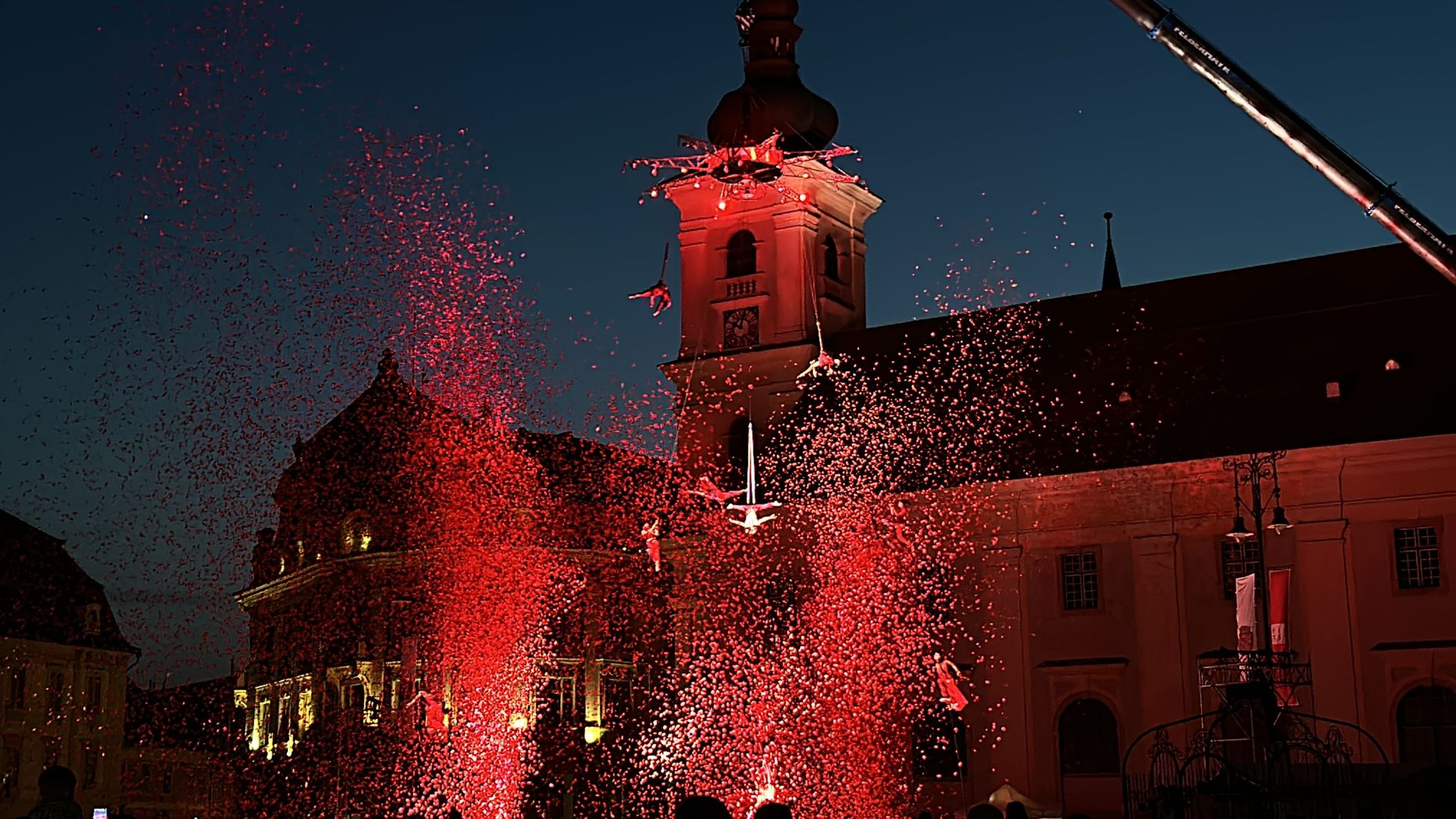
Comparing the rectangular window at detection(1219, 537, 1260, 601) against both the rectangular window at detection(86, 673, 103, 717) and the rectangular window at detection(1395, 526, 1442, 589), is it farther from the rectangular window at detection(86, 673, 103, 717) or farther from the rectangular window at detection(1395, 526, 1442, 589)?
the rectangular window at detection(86, 673, 103, 717)

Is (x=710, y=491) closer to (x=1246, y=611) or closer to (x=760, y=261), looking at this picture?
(x=760, y=261)

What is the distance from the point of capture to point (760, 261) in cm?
4628

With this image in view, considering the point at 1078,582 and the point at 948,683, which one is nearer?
the point at 948,683

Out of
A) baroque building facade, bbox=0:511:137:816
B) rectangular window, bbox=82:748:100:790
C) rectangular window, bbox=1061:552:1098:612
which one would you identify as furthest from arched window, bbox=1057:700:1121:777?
rectangular window, bbox=82:748:100:790

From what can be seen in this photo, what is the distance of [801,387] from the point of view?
45.2 metres

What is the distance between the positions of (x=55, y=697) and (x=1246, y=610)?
120ft

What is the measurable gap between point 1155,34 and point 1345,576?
2083cm

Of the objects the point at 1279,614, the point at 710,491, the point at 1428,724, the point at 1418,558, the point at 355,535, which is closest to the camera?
the point at 1279,614

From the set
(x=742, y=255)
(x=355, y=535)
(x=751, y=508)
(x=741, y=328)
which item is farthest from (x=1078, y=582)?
(x=355, y=535)

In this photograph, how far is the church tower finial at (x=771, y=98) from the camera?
4497cm

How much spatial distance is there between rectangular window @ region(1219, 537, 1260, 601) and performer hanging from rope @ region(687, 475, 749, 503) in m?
11.1

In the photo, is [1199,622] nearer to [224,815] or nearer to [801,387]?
[801,387]

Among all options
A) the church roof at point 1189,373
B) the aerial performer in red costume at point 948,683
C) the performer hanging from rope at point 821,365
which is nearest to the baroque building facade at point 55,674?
the performer hanging from rope at point 821,365

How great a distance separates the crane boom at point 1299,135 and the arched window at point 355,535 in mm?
46888
